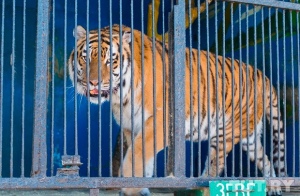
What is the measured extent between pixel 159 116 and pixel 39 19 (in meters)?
1.71

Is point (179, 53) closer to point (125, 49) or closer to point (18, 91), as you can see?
point (125, 49)

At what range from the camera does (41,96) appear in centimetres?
316

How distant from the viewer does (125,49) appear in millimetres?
4984

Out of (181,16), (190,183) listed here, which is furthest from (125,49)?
(190,183)

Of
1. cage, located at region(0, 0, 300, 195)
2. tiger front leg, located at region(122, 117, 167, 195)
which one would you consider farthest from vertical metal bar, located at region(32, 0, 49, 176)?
tiger front leg, located at region(122, 117, 167, 195)

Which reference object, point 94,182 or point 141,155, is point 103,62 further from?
point 94,182

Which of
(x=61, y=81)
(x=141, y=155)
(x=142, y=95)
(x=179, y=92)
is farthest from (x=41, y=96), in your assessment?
(x=61, y=81)

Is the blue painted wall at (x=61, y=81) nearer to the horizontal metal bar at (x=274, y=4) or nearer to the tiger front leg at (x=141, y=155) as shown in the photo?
the tiger front leg at (x=141, y=155)

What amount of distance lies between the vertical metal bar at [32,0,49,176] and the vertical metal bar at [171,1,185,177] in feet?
2.42

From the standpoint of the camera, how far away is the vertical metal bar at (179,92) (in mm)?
3471

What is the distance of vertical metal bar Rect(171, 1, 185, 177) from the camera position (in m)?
3.47

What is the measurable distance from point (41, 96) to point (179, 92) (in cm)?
79

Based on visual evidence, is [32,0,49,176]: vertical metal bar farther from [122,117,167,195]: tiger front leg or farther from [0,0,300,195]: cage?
[122,117,167,195]: tiger front leg

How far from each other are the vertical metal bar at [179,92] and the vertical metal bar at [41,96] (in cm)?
74
